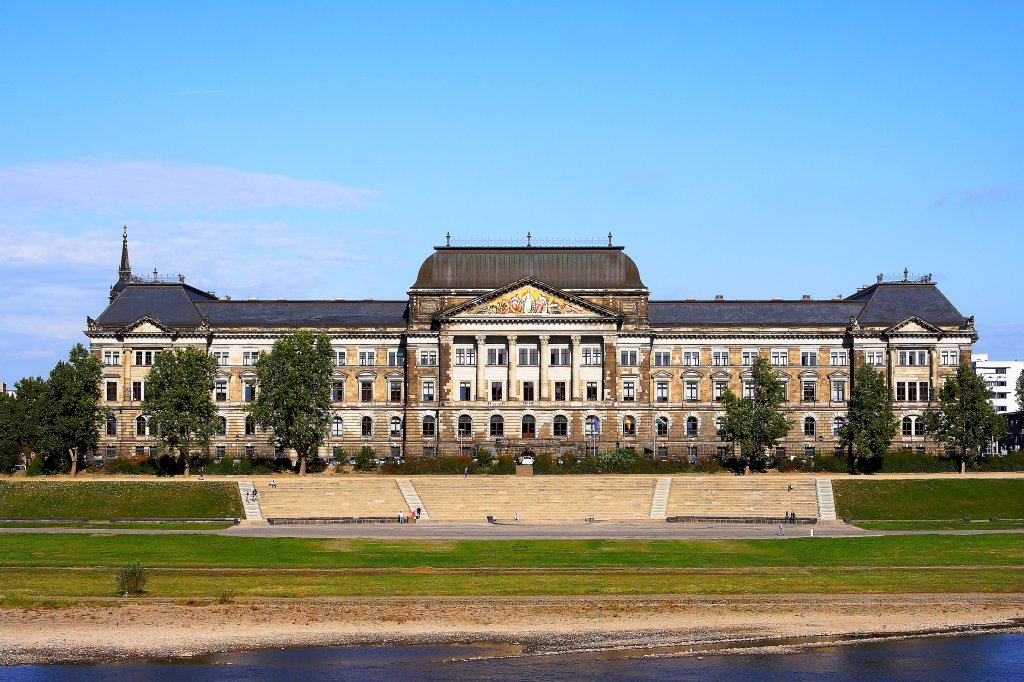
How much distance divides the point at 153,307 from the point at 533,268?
129ft

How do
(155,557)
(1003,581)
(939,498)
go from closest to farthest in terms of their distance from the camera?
1. (1003,581)
2. (155,557)
3. (939,498)

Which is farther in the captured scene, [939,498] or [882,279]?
[882,279]

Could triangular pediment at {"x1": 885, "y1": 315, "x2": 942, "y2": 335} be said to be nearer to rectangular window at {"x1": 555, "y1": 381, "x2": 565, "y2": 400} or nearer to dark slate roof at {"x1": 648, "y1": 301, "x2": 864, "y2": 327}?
dark slate roof at {"x1": 648, "y1": 301, "x2": 864, "y2": 327}

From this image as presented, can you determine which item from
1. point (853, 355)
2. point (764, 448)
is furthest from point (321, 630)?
point (853, 355)

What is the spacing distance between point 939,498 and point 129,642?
216 ft

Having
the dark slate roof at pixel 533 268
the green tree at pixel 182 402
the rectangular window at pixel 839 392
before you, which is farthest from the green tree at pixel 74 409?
the rectangular window at pixel 839 392

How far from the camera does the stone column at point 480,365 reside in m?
131

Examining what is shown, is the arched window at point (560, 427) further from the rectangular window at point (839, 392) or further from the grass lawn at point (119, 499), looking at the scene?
the grass lawn at point (119, 499)

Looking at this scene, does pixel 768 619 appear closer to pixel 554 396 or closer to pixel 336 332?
pixel 554 396

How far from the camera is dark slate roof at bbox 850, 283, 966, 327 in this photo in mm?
134875

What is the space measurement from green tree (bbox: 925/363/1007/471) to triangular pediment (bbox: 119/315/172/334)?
244 feet

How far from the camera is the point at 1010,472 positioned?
117 m

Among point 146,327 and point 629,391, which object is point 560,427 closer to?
point 629,391

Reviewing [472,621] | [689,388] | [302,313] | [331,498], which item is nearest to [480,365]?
[689,388]
